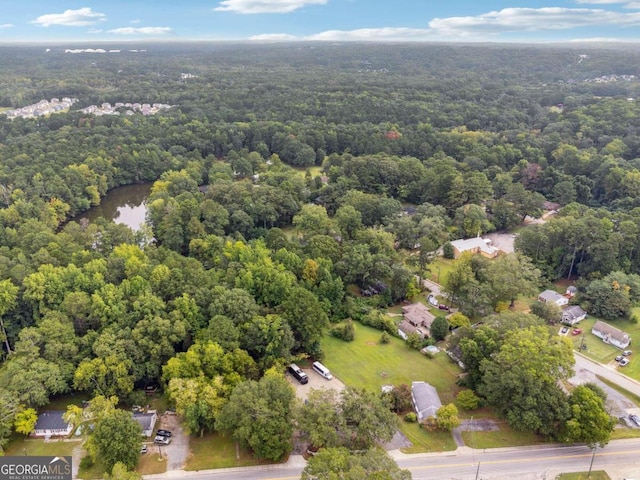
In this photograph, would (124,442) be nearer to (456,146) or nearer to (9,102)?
(456,146)

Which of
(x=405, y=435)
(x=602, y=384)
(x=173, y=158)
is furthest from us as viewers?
(x=173, y=158)

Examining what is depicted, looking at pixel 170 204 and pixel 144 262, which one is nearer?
pixel 144 262

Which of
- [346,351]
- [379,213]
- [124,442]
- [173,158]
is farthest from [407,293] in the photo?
[173,158]

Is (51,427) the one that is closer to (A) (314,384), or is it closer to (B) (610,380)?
(A) (314,384)

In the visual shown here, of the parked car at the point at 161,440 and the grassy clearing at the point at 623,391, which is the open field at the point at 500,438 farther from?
the parked car at the point at 161,440

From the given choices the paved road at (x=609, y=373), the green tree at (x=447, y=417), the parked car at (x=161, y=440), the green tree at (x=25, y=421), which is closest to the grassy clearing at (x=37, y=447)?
the green tree at (x=25, y=421)

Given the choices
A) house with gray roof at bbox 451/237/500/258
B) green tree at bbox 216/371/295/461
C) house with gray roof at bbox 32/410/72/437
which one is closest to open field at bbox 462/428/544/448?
green tree at bbox 216/371/295/461

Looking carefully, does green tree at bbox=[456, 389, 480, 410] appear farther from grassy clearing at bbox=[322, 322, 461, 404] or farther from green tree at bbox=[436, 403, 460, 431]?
green tree at bbox=[436, 403, 460, 431]
